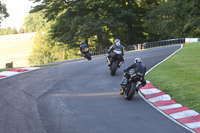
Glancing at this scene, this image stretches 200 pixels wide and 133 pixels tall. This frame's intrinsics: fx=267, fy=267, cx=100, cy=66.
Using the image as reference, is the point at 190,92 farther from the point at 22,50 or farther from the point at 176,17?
the point at 22,50

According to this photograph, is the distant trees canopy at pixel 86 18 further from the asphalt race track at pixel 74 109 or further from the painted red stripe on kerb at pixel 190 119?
the painted red stripe on kerb at pixel 190 119

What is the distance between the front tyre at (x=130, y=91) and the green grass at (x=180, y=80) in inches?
61.2

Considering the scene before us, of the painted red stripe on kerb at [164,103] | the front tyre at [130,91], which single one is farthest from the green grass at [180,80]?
the front tyre at [130,91]

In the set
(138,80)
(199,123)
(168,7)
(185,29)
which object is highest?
(168,7)

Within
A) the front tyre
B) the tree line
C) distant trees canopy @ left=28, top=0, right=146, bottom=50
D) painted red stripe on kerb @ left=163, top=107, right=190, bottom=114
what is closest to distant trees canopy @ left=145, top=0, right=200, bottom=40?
the tree line

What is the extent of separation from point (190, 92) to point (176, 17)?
39777 mm

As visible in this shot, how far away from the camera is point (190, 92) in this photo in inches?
397

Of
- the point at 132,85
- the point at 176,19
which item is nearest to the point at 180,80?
the point at 132,85

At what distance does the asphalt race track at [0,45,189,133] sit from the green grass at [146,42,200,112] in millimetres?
1398

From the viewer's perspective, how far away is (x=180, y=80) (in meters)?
12.2

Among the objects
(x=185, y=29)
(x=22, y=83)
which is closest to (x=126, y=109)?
(x=22, y=83)

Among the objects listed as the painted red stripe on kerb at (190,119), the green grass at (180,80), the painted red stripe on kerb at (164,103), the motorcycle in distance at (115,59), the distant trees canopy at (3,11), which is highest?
the distant trees canopy at (3,11)

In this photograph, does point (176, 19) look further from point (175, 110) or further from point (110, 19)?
point (175, 110)

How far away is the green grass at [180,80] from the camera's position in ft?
30.8
